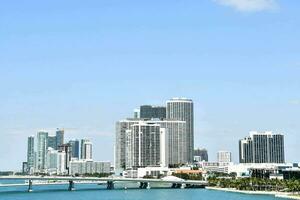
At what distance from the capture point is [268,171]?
15300 centimetres

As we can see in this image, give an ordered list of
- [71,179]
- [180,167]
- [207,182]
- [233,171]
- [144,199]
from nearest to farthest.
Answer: [144,199]
[71,179]
[207,182]
[233,171]
[180,167]

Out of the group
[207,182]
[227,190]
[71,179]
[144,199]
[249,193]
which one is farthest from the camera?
[207,182]

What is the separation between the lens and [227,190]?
380 feet

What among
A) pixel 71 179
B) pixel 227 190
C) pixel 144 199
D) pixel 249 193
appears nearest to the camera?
pixel 144 199

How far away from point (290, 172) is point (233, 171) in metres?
51.4

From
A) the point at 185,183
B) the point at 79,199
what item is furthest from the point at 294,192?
the point at 185,183

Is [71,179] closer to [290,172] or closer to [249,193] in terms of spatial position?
[249,193]

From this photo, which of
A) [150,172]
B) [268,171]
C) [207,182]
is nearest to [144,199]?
[207,182]

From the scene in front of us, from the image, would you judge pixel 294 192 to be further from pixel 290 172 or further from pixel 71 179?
pixel 71 179

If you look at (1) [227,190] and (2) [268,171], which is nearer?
(1) [227,190]

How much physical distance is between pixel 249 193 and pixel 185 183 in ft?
118

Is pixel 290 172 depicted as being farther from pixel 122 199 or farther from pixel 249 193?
pixel 122 199

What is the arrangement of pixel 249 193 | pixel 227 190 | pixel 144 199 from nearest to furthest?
pixel 144 199 < pixel 249 193 < pixel 227 190

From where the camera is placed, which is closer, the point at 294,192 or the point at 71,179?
A: the point at 294,192
